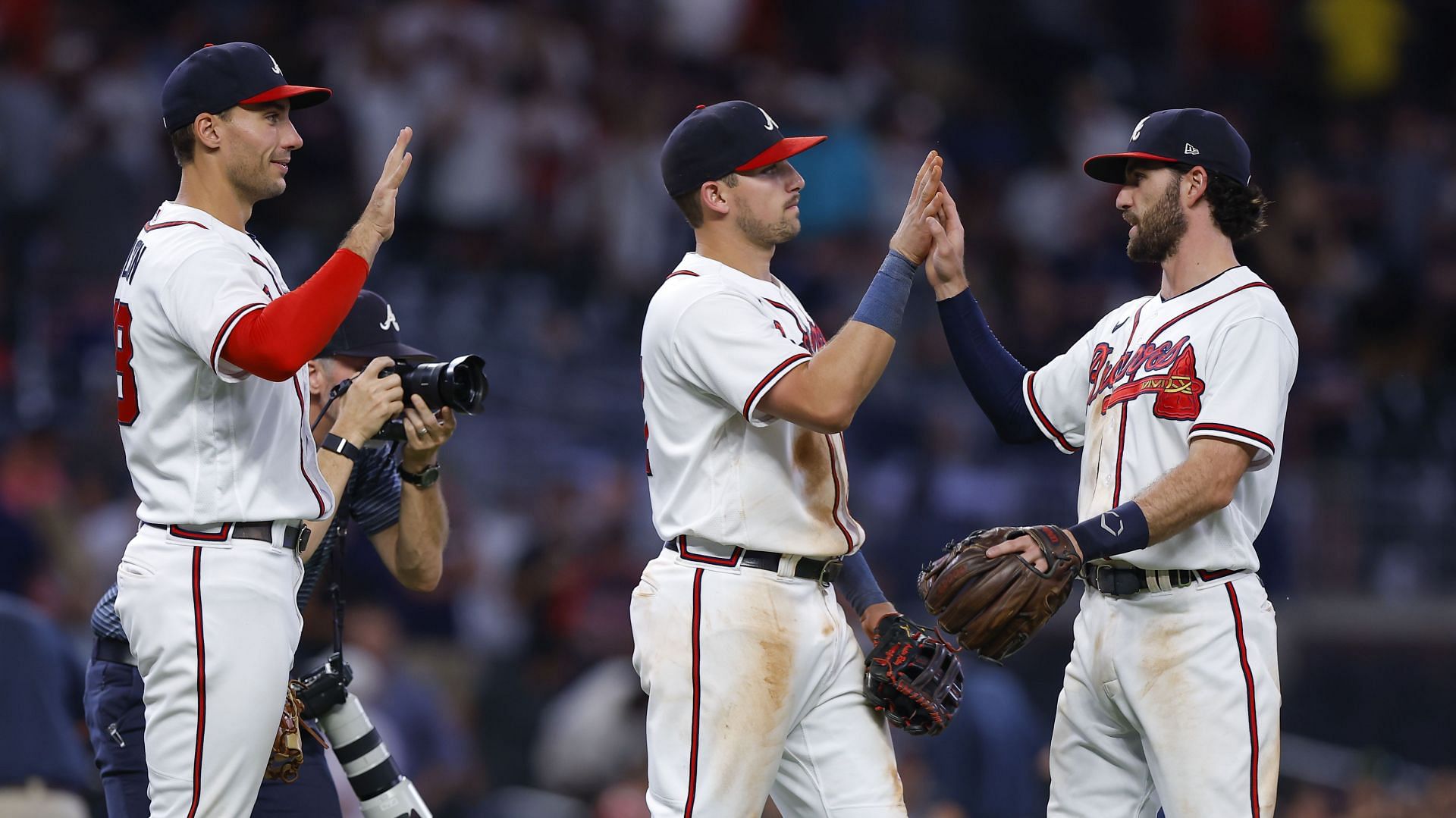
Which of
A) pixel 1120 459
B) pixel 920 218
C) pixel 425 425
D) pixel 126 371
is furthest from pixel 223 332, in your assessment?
pixel 1120 459

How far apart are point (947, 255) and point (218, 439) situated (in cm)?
199

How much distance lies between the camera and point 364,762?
4789 millimetres

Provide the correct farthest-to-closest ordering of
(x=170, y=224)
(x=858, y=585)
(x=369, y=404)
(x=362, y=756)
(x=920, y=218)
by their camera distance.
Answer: (x=362, y=756), (x=858, y=585), (x=369, y=404), (x=920, y=218), (x=170, y=224)

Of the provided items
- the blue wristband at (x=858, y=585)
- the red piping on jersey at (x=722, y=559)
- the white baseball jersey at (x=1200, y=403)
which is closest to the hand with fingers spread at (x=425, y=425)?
the red piping on jersey at (x=722, y=559)

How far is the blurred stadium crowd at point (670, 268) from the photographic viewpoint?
332 inches

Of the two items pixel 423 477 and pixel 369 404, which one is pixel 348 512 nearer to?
pixel 423 477

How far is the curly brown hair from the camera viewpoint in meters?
4.49

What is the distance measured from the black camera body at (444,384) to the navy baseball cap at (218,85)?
0.75 m

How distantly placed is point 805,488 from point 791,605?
0.96 feet

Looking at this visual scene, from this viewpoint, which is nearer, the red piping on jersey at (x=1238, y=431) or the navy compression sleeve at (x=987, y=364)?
the red piping on jersey at (x=1238, y=431)

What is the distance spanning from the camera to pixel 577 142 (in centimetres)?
1216

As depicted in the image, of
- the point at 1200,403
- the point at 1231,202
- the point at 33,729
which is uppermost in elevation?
the point at 1231,202

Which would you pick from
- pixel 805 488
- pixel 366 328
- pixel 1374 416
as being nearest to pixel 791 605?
pixel 805 488

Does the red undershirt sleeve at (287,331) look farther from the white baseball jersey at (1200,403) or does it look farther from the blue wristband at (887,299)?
the white baseball jersey at (1200,403)
